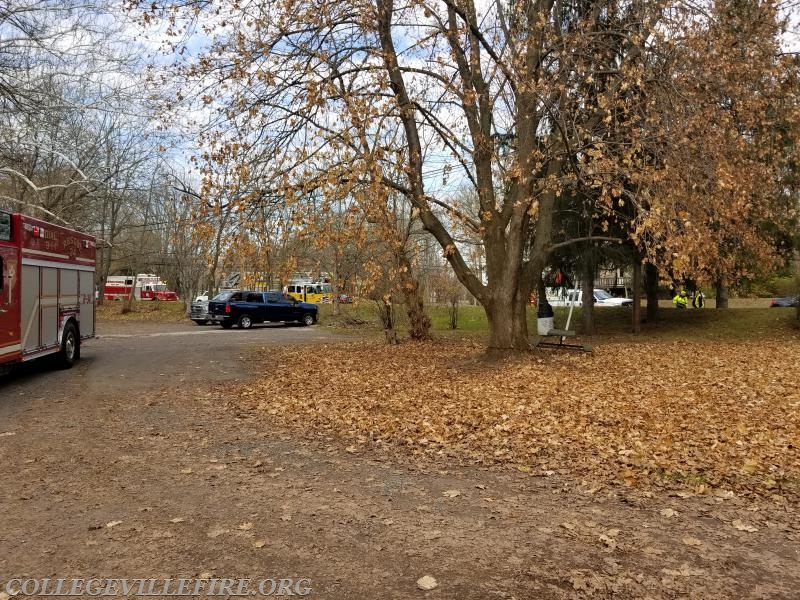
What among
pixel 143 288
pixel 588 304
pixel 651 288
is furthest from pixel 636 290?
pixel 143 288

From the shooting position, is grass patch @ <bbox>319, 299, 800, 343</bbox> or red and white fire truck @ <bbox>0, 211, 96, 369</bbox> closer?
red and white fire truck @ <bbox>0, 211, 96, 369</bbox>

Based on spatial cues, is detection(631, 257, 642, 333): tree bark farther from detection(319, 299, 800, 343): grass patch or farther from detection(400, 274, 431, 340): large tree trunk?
detection(400, 274, 431, 340): large tree trunk

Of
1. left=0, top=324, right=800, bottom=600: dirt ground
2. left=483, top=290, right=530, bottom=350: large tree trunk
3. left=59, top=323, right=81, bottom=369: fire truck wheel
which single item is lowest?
left=0, top=324, right=800, bottom=600: dirt ground

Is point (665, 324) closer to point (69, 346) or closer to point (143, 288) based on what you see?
point (69, 346)

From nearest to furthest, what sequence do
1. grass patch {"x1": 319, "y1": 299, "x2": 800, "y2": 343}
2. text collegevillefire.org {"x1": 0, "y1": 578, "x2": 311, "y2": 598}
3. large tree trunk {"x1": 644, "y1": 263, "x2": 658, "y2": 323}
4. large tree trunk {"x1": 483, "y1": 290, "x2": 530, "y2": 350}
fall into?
text collegevillefire.org {"x1": 0, "y1": 578, "x2": 311, "y2": 598} < large tree trunk {"x1": 483, "y1": 290, "x2": 530, "y2": 350} < grass patch {"x1": 319, "y1": 299, "x2": 800, "y2": 343} < large tree trunk {"x1": 644, "y1": 263, "x2": 658, "y2": 323}

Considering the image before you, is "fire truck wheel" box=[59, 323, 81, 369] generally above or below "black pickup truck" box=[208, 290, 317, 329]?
below

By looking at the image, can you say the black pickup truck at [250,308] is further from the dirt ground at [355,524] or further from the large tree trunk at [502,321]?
the dirt ground at [355,524]

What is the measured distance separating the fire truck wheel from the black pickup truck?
14.9 metres

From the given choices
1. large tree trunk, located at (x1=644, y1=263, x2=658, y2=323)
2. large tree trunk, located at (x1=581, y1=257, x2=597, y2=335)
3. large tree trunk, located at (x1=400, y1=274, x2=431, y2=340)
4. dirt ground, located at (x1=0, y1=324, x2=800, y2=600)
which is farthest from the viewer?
large tree trunk, located at (x1=644, y1=263, x2=658, y2=323)

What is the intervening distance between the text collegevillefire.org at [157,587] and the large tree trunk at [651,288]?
2150 centimetres

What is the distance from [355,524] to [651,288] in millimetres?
22626

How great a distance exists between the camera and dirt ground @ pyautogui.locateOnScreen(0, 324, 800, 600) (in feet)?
12.6

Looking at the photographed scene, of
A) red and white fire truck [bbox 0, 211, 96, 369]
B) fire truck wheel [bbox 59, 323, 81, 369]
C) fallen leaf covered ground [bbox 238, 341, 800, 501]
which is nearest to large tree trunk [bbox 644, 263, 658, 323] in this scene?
fallen leaf covered ground [bbox 238, 341, 800, 501]

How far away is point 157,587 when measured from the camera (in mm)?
3709
